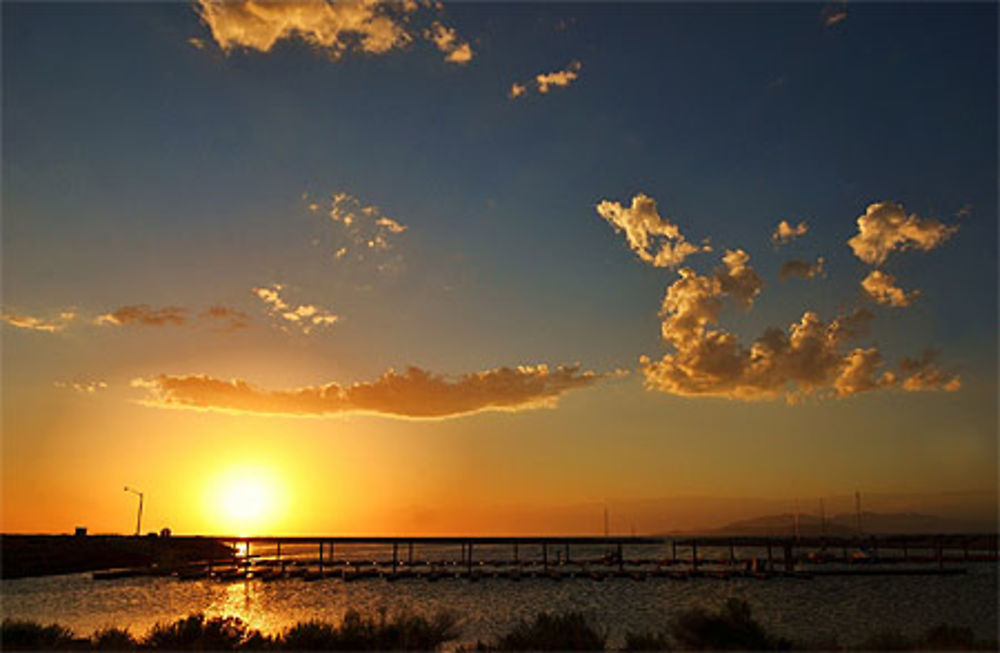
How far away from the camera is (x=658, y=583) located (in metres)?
98.8

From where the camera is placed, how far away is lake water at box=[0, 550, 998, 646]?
2148 inches

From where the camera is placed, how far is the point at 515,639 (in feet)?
96.2

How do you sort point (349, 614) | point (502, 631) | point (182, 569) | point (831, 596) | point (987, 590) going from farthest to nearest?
point (182, 569)
point (987, 590)
point (831, 596)
point (502, 631)
point (349, 614)

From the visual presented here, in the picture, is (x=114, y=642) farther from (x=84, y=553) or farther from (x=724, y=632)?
(x=84, y=553)

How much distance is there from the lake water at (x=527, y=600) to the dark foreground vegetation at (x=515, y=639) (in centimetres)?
1024

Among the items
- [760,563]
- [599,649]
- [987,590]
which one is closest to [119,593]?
Result: [599,649]

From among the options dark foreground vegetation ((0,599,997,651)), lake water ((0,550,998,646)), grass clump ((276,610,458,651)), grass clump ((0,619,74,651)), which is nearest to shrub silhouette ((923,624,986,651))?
dark foreground vegetation ((0,599,997,651))

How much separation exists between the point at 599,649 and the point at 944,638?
14546 millimetres

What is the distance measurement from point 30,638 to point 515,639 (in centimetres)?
2303

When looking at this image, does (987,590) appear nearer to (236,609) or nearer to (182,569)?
(236,609)

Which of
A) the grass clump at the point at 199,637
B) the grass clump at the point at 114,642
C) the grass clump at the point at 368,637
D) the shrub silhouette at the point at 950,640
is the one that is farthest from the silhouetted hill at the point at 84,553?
the shrub silhouette at the point at 950,640

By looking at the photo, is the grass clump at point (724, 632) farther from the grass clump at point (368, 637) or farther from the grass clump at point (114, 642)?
the grass clump at point (114, 642)

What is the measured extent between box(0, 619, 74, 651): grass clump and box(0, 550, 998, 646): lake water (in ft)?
52.1

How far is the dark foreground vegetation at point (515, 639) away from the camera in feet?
93.5
